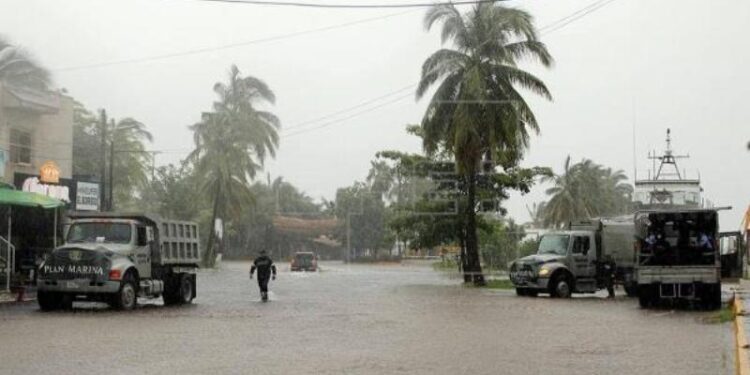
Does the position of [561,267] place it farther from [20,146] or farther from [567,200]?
[567,200]

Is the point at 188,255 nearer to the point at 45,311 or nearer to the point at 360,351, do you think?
the point at 45,311

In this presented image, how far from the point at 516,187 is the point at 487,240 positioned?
1630 cm

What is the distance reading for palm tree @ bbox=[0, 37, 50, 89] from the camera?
135 ft

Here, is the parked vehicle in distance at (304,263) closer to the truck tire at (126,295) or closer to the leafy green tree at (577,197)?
the leafy green tree at (577,197)

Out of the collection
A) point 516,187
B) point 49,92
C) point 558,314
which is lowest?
point 558,314

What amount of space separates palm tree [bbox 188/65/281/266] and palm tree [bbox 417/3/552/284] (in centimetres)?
2750

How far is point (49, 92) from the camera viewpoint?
37812 mm

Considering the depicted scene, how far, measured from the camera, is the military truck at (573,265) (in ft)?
91.3

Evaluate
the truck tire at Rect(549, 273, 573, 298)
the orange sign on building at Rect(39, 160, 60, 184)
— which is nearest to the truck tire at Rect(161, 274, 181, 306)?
the truck tire at Rect(549, 273, 573, 298)

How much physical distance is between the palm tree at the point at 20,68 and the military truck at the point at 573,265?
80.8 feet

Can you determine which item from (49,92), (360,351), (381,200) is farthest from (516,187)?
(381,200)

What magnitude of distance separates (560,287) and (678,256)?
4905mm

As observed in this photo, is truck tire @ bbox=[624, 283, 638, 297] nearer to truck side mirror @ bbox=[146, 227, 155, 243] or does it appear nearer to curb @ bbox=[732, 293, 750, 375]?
curb @ bbox=[732, 293, 750, 375]

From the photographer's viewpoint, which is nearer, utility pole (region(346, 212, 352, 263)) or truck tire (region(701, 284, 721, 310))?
truck tire (region(701, 284, 721, 310))
